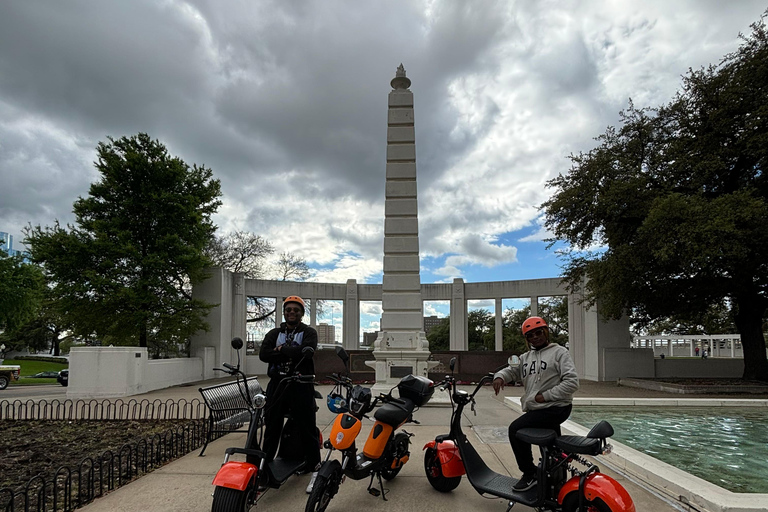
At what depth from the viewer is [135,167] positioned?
17266mm

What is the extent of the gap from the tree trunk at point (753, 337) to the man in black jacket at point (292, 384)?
56.8 ft

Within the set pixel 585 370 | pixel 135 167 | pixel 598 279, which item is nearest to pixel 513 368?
pixel 598 279

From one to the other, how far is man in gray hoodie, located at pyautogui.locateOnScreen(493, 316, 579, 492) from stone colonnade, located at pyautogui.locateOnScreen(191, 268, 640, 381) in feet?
50.8

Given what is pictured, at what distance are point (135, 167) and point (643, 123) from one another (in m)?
18.0

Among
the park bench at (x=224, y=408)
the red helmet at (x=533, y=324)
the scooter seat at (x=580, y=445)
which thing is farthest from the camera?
the park bench at (x=224, y=408)

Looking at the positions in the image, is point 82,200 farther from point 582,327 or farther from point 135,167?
point 582,327

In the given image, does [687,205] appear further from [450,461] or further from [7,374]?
[7,374]

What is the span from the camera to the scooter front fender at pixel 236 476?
344 centimetres

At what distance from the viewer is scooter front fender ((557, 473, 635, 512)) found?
3186 millimetres

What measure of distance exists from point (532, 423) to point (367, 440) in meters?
1.44

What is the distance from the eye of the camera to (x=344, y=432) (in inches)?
156

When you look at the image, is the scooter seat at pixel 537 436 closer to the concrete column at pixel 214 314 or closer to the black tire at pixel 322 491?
the black tire at pixel 322 491

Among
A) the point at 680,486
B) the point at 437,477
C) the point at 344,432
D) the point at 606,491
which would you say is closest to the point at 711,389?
the point at 680,486

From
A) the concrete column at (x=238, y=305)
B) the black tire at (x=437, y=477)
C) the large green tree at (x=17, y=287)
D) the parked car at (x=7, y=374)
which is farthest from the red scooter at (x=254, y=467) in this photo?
the large green tree at (x=17, y=287)
